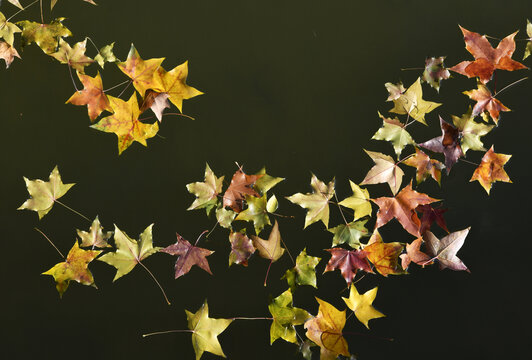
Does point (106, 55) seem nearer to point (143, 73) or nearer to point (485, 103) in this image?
point (143, 73)

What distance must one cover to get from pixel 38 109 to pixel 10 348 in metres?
0.52

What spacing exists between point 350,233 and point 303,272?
0.12m

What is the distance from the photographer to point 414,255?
991 mm

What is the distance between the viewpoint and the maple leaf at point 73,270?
995mm

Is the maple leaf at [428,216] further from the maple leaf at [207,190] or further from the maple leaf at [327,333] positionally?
the maple leaf at [207,190]

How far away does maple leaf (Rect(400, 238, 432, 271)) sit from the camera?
0.98m

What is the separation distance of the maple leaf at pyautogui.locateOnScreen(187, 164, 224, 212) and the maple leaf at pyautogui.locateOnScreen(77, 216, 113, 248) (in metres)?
0.19

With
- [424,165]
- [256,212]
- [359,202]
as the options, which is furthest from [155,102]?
[424,165]

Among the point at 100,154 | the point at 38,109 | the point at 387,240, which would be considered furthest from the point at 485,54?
the point at 38,109

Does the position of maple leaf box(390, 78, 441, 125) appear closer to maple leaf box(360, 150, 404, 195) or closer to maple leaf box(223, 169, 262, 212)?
maple leaf box(360, 150, 404, 195)

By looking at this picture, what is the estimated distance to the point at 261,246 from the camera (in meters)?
0.98

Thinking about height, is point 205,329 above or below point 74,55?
below

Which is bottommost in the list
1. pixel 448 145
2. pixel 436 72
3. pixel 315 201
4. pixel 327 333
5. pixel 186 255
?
pixel 327 333

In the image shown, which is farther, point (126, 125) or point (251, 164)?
point (251, 164)
